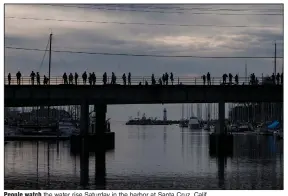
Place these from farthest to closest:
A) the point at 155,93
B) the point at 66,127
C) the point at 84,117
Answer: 1. the point at 66,127
2. the point at 84,117
3. the point at 155,93

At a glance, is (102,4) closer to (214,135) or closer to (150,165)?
(150,165)

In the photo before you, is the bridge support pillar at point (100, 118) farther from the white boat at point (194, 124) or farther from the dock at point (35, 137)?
the white boat at point (194, 124)

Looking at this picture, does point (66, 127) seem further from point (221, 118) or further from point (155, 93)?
point (155, 93)

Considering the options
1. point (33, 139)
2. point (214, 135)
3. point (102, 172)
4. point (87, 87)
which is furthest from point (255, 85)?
point (33, 139)

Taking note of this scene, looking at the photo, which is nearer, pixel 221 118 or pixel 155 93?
pixel 155 93

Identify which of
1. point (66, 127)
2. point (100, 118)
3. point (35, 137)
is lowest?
point (35, 137)

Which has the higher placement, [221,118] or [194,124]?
[221,118]

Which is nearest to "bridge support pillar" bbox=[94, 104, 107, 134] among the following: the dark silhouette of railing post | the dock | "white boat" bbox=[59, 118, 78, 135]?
the dark silhouette of railing post

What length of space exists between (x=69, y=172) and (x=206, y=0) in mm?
15139

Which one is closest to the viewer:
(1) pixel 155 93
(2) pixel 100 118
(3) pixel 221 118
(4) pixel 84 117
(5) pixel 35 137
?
(1) pixel 155 93

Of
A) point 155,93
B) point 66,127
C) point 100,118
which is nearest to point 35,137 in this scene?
point 66,127

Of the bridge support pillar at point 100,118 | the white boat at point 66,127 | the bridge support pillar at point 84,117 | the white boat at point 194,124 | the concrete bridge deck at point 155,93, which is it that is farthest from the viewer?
the white boat at point 194,124

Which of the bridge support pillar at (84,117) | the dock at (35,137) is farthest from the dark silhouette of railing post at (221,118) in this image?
the dock at (35,137)

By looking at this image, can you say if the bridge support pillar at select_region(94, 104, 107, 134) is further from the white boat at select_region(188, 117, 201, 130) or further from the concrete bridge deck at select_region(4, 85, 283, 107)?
the white boat at select_region(188, 117, 201, 130)
